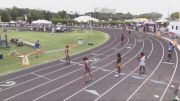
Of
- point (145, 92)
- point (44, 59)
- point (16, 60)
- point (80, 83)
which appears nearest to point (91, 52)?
point (44, 59)

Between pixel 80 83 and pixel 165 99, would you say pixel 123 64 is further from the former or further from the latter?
pixel 165 99

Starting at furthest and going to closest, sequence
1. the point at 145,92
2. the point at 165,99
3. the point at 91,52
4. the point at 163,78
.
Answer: the point at 91,52
the point at 163,78
the point at 145,92
the point at 165,99

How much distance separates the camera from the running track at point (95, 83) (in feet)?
52.2

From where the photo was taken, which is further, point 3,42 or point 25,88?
point 3,42

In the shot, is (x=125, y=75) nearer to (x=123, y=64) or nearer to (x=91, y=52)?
(x=123, y=64)

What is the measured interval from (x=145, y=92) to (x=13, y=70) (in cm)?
1024

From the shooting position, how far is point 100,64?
24.8 meters

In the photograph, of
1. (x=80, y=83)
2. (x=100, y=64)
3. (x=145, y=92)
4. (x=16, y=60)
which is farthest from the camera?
(x=16, y=60)

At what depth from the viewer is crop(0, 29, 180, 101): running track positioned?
52.2ft

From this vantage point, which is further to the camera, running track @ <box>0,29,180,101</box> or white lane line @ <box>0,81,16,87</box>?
white lane line @ <box>0,81,16,87</box>

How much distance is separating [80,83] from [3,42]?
16849 mm

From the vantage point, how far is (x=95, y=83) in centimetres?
1861

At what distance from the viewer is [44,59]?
27062 mm

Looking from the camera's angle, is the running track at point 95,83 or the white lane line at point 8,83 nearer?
the running track at point 95,83
